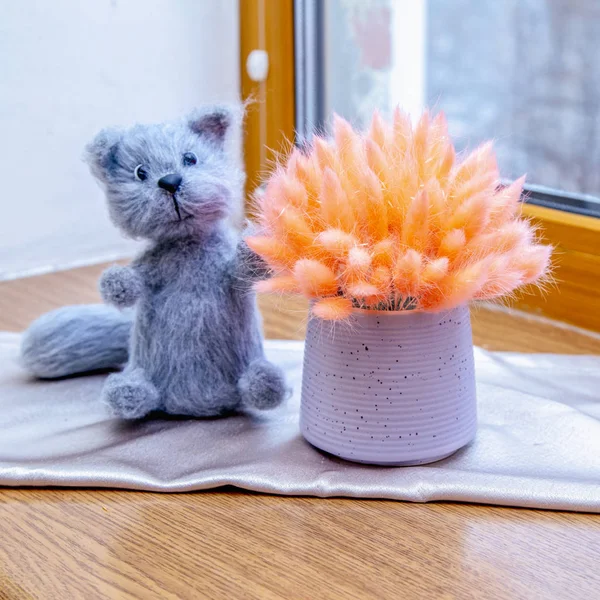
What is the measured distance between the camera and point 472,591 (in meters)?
0.46

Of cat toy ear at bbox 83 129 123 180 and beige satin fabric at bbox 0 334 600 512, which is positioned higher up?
cat toy ear at bbox 83 129 123 180

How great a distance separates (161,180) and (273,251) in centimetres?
10

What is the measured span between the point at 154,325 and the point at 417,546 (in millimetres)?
254

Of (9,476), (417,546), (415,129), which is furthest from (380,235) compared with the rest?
(9,476)

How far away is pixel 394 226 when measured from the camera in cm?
54

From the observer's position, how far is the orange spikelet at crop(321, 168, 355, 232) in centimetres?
54

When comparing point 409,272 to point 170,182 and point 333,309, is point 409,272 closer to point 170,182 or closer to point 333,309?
point 333,309

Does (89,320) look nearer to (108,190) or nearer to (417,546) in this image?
(108,190)

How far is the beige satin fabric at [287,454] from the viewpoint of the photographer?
0.55 m

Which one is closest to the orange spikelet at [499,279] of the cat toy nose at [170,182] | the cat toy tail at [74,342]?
the cat toy nose at [170,182]

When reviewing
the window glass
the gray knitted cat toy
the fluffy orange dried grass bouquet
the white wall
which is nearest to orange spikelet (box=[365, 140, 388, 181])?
the fluffy orange dried grass bouquet

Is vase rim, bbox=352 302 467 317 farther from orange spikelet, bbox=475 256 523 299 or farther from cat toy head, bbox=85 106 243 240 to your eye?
cat toy head, bbox=85 106 243 240

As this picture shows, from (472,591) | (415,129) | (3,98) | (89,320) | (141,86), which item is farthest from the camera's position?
(141,86)

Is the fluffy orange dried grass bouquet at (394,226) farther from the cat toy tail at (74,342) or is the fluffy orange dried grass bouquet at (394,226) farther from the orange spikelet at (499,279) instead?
the cat toy tail at (74,342)
